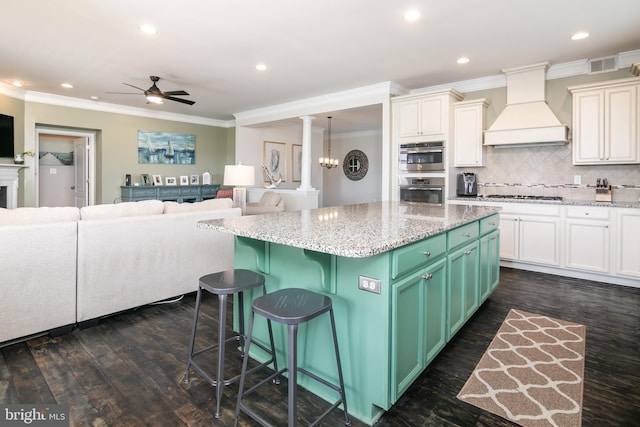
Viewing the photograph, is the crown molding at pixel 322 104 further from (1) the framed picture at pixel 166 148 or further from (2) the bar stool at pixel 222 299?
(2) the bar stool at pixel 222 299

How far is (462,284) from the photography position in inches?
97.3

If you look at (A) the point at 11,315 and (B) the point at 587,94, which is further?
(B) the point at 587,94

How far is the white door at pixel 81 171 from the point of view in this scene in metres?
7.36

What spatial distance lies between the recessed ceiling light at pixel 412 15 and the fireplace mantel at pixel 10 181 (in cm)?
634

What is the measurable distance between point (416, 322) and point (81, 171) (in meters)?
8.08

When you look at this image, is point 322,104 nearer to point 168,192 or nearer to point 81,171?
point 168,192

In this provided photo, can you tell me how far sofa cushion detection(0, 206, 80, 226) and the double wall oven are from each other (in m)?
4.13

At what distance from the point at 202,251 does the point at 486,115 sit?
427 cm

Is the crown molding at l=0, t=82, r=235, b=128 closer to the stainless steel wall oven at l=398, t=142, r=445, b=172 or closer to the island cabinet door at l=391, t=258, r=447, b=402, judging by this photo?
the stainless steel wall oven at l=398, t=142, r=445, b=172

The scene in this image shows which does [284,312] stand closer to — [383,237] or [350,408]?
[383,237]

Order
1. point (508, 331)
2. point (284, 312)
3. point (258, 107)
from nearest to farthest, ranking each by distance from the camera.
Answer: point (284, 312)
point (508, 331)
point (258, 107)

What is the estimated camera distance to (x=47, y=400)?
6.06 ft

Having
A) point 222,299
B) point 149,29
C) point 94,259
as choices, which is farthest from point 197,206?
point 222,299

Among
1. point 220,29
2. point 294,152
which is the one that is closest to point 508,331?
point 220,29
